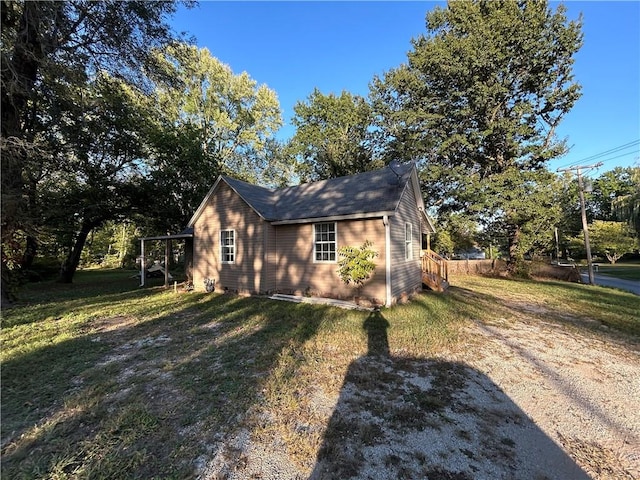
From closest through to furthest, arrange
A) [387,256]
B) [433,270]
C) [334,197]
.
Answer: [387,256] → [334,197] → [433,270]

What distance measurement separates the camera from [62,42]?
354 inches

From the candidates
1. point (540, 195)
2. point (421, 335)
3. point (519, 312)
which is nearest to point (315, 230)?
point (421, 335)

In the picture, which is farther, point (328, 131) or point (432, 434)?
point (328, 131)

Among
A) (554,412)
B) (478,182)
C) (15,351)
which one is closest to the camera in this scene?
(554,412)

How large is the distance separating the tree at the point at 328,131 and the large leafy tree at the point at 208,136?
2.37 metres

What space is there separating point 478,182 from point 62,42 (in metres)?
20.9

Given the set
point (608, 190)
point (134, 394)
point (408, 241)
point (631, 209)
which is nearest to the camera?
point (134, 394)

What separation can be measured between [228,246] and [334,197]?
474 centimetres

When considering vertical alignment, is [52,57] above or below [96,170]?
above

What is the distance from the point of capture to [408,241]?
11.1 meters

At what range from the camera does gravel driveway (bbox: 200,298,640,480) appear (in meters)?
2.62

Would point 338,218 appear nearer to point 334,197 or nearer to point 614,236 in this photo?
point 334,197

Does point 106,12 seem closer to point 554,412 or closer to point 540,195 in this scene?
point 554,412

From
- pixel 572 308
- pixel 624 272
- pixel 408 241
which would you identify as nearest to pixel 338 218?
pixel 408 241
